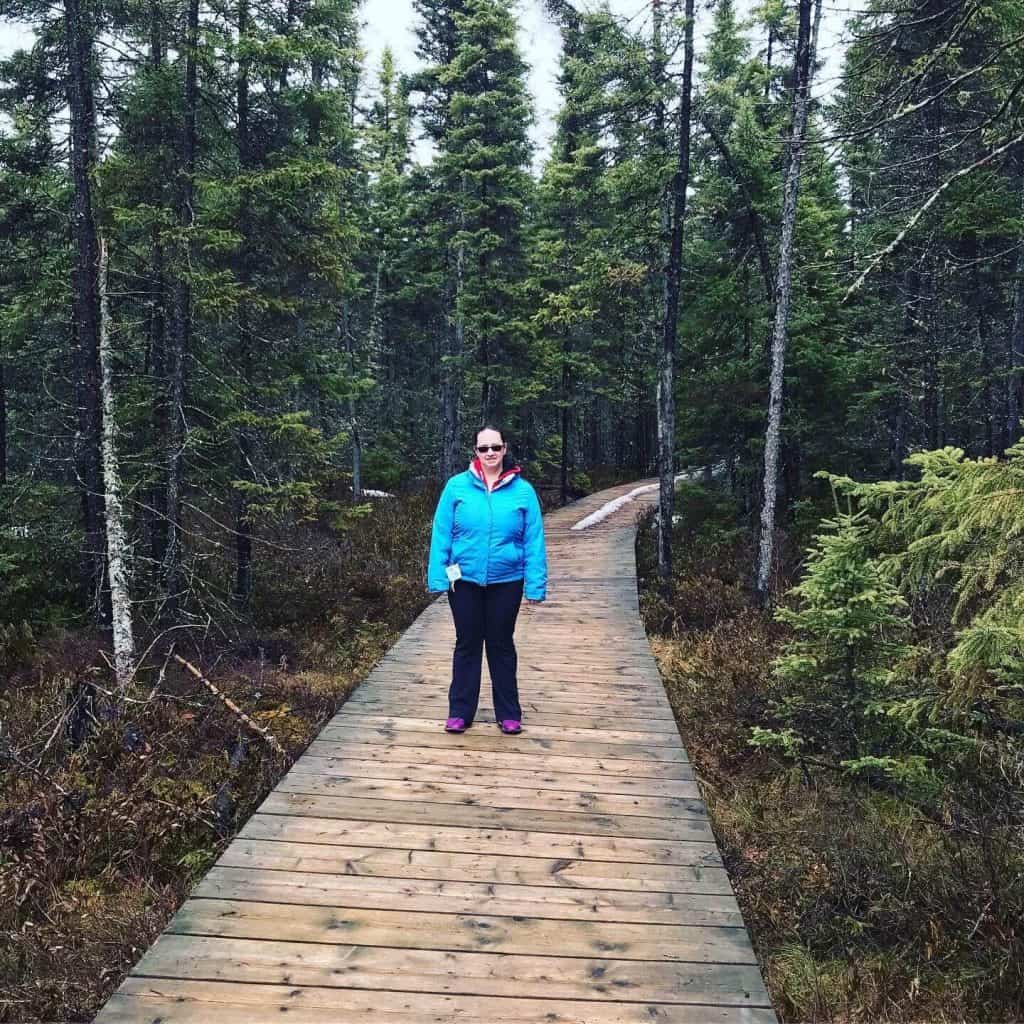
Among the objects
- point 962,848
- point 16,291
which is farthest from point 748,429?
point 16,291

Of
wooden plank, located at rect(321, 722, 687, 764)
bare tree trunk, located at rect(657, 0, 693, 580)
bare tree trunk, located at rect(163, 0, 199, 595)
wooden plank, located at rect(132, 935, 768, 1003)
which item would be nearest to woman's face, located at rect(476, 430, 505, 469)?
wooden plank, located at rect(321, 722, 687, 764)

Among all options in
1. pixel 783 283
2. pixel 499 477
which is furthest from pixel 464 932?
pixel 783 283

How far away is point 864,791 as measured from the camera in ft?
22.4

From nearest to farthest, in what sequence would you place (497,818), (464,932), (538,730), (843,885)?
(464,932), (497,818), (843,885), (538,730)

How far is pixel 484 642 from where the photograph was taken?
6.16 metres

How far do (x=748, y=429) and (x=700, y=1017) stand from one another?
15930 mm

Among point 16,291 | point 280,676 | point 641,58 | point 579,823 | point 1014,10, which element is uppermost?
point 641,58

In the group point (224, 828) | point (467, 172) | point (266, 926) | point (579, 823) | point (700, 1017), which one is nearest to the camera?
point (700, 1017)

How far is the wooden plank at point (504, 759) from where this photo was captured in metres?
5.37

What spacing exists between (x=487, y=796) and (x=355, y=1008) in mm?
2007

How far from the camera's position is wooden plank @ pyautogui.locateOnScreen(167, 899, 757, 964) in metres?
3.34

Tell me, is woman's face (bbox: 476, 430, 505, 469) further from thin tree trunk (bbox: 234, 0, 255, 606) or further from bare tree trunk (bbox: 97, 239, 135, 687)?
thin tree trunk (bbox: 234, 0, 255, 606)

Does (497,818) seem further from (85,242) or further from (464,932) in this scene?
(85,242)

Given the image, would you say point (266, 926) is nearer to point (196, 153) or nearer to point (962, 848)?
point (962, 848)
